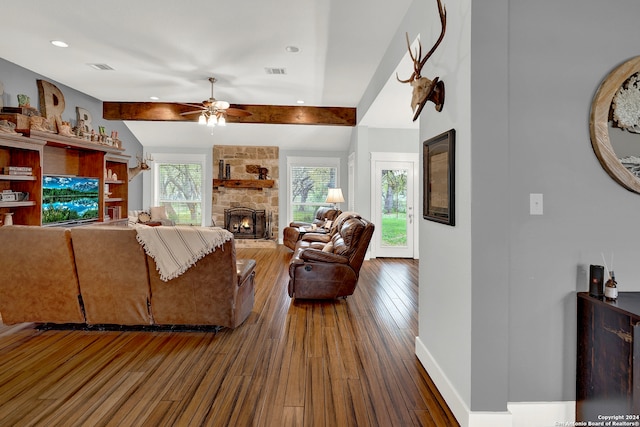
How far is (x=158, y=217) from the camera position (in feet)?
26.0

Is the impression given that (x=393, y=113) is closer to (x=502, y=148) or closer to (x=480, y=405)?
(x=502, y=148)

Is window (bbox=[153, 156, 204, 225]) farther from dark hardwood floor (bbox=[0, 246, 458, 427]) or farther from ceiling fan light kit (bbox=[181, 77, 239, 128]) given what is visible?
dark hardwood floor (bbox=[0, 246, 458, 427])

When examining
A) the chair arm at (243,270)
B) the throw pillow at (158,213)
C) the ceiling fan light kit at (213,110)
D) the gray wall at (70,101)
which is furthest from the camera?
the throw pillow at (158,213)

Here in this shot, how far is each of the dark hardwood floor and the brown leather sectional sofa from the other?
0.58 feet

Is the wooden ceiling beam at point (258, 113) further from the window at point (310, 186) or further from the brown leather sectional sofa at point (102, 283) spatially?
the brown leather sectional sofa at point (102, 283)

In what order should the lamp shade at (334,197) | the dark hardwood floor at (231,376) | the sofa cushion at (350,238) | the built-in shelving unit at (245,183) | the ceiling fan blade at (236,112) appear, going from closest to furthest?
the dark hardwood floor at (231,376) → the sofa cushion at (350,238) → the ceiling fan blade at (236,112) → the lamp shade at (334,197) → the built-in shelving unit at (245,183)

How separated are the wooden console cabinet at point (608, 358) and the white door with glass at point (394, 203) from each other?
5.05m

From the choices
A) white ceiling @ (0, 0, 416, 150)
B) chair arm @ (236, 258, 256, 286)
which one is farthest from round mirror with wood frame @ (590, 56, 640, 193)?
chair arm @ (236, 258, 256, 286)

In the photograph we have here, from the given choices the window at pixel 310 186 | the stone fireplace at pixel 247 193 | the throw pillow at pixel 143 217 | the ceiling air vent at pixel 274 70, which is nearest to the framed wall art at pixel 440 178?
the ceiling air vent at pixel 274 70

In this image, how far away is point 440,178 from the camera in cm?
224

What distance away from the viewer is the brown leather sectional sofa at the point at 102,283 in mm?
2840

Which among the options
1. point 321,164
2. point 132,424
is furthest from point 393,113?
point 132,424

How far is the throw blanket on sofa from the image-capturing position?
9.21 feet

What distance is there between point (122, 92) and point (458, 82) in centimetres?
615
